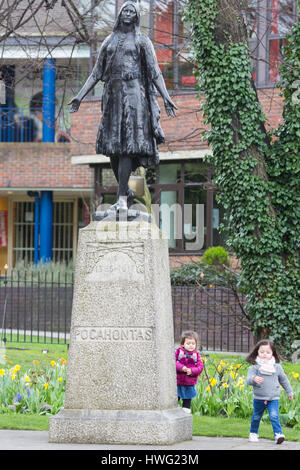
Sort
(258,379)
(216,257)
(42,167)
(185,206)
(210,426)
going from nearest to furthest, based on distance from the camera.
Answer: (258,379) < (210,426) < (216,257) < (185,206) < (42,167)

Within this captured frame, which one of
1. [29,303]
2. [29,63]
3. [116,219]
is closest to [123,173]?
[116,219]

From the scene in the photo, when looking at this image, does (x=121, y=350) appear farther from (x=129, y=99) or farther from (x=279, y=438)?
(x=129, y=99)

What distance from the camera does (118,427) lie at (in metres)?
7.81

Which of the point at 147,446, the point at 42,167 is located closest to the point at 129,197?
the point at 147,446

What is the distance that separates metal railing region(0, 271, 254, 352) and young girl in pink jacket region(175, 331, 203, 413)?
24.5ft

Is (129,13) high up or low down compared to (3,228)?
down

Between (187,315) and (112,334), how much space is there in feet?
36.2

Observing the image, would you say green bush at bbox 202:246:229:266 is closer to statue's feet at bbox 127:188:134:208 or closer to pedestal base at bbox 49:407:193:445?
statue's feet at bbox 127:188:134:208

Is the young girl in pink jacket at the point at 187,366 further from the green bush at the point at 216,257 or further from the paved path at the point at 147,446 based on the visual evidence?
the green bush at the point at 216,257

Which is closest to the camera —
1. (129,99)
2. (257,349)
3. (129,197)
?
(257,349)

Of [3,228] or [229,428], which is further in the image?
[3,228]

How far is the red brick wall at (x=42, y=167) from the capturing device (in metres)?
28.0

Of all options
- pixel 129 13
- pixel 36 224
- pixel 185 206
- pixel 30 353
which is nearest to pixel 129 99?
pixel 129 13

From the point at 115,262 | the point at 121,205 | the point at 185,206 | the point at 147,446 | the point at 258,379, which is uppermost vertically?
the point at 185,206
